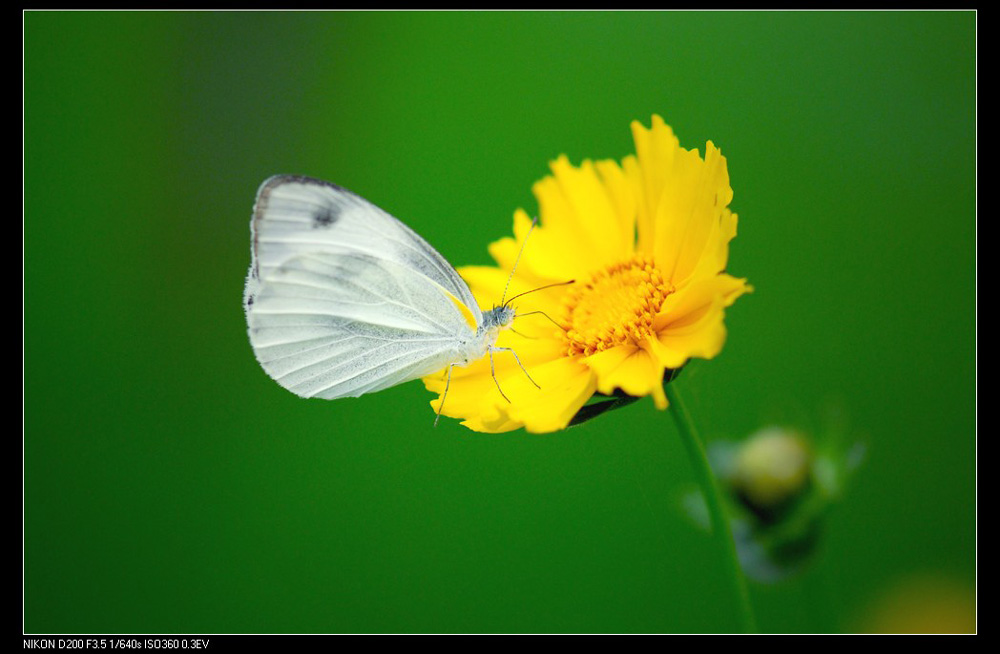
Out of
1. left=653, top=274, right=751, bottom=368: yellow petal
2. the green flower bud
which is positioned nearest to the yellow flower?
left=653, top=274, right=751, bottom=368: yellow petal

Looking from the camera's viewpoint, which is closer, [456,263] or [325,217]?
[325,217]

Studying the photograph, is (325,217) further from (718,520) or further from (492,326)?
(718,520)

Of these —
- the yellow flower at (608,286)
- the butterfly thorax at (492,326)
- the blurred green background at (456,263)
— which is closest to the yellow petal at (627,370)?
the yellow flower at (608,286)

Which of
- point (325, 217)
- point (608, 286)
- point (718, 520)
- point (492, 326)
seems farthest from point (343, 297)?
point (718, 520)

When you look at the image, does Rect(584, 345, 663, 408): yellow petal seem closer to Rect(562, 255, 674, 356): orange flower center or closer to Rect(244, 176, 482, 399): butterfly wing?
Rect(562, 255, 674, 356): orange flower center

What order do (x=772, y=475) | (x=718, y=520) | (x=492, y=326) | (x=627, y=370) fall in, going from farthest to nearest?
(x=492, y=326) < (x=772, y=475) < (x=627, y=370) < (x=718, y=520)

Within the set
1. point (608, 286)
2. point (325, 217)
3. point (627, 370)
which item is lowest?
point (627, 370)

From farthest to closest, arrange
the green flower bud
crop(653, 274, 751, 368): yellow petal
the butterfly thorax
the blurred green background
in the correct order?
1. the blurred green background
2. the butterfly thorax
3. the green flower bud
4. crop(653, 274, 751, 368): yellow petal
